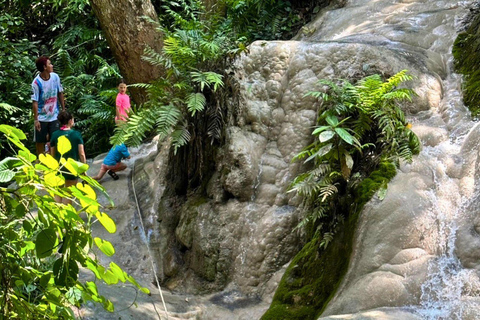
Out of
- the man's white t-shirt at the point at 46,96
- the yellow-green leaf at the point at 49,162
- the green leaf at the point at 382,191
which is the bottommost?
the green leaf at the point at 382,191

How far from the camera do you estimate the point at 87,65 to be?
14406mm

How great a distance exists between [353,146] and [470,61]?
2.25 meters

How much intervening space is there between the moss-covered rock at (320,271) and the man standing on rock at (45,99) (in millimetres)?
4775

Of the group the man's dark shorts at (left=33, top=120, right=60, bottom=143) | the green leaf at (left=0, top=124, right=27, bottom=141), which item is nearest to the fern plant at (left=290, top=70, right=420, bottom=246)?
the green leaf at (left=0, top=124, right=27, bottom=141)

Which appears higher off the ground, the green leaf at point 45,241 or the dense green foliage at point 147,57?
the green leaf at point 45,241

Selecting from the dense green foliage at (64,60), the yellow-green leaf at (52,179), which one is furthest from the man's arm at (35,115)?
the yellow-green leaf at (52,179)

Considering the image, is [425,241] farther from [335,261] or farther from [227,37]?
[227,37]

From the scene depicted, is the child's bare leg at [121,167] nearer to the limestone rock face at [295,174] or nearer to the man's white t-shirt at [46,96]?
the limestone rock face at [295,174]

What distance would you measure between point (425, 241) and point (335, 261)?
86cm

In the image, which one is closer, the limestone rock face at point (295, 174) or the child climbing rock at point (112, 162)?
the limestone rock face at point (295, 174)

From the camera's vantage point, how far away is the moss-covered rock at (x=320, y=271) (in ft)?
18.5

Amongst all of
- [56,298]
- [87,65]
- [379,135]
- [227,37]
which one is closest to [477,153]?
[379,135]

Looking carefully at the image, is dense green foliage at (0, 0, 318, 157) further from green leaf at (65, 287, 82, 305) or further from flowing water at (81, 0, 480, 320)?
green leaf at (65, 287, 82, 305)

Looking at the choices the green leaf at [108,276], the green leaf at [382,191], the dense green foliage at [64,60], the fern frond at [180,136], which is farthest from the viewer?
the dense green foliage at [64,60]
